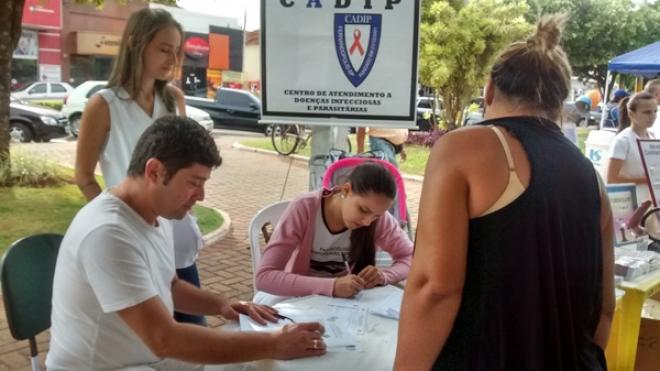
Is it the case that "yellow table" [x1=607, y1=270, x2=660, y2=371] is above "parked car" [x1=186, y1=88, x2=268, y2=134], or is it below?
below

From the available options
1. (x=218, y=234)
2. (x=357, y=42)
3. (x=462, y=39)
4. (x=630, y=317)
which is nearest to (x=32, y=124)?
(x=218, y=234)

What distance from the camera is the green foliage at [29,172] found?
7.18 m

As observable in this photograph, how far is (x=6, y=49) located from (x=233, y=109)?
36.8ft

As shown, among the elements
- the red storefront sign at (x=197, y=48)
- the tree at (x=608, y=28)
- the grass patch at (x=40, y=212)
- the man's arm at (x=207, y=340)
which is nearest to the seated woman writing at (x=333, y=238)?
the man's arm at (x=207, y=340)

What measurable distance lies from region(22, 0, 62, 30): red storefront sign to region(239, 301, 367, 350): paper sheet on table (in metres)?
23.0

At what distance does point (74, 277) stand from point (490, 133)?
1124mm

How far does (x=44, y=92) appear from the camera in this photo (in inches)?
717

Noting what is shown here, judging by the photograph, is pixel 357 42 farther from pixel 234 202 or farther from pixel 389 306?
pixel 234 202

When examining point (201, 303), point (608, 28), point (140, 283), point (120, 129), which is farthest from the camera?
point (608, 28)

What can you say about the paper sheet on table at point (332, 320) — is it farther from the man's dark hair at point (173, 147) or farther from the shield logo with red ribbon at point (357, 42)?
the shield logo with red ribbon at point (357, 42)

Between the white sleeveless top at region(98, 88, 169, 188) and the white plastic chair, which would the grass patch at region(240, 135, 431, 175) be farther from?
→ the white sleeveless top at region(98, 88, 169, 188)

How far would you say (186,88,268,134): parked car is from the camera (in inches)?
716

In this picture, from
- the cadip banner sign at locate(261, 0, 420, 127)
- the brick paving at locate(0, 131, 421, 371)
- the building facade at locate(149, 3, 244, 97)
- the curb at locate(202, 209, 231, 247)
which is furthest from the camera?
the building facade at locate(149, 3, 244, 97)

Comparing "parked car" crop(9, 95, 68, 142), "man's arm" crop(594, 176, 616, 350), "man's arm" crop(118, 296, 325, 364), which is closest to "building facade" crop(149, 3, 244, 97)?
"parked car" crop(9, 95, 68, 142)
